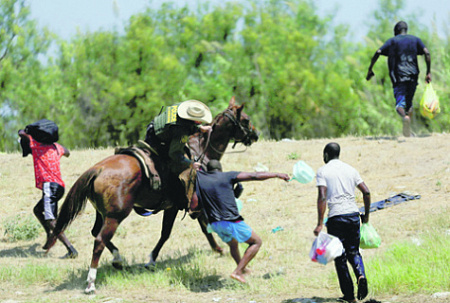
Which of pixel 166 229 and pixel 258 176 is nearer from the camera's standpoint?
pixel 258 176

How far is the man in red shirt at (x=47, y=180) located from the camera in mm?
9672

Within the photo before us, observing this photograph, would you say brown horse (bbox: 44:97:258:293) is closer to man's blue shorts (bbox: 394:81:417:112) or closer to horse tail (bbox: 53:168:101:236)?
horse tail (bbox: 53:168:101:236)

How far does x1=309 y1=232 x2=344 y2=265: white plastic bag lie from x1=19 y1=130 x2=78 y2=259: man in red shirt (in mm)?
5198

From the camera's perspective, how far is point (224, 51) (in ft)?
146

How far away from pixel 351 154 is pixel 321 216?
8118mm

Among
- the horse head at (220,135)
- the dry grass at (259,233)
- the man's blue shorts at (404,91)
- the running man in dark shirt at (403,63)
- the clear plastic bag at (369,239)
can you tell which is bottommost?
the dry grass at (259,233)

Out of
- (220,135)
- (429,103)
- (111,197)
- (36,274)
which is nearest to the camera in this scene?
(111,197)

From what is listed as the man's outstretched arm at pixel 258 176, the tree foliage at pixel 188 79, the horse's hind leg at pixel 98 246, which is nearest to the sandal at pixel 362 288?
the man's outstretched arm at pixel 258 176

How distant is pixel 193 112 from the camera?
7730mm

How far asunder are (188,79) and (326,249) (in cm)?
3968

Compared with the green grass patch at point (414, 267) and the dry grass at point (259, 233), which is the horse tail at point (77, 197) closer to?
the dry grass at point (259, 233)

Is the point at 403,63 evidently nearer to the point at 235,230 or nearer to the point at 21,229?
the point at 235,230

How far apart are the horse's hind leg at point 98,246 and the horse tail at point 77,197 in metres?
0.48

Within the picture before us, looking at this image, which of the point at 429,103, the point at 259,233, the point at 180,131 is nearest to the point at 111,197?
the point at 180,131
